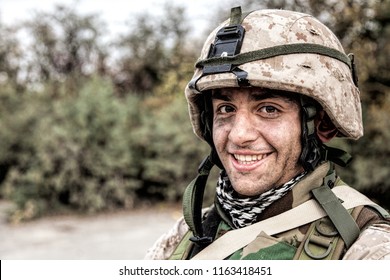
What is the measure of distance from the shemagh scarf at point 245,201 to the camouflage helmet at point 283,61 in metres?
0.33

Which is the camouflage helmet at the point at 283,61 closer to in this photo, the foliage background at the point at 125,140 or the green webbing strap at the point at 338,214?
the green webbing strap at the point at 338,214

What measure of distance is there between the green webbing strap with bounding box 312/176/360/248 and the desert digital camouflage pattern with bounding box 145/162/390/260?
30 mm

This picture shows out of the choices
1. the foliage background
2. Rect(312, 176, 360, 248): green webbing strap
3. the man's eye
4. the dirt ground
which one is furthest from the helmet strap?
the foliage background

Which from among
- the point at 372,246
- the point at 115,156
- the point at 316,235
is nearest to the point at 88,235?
the point at 115,156

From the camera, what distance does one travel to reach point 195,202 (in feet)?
7.32

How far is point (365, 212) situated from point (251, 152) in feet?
1.48

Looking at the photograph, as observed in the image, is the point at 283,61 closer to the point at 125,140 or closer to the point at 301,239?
the point at 301,239

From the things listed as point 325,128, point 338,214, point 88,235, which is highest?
point 88,235

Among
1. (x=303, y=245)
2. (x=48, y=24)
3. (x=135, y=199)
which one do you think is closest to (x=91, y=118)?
(x=135, y=199)

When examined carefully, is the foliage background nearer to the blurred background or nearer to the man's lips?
the blurred background

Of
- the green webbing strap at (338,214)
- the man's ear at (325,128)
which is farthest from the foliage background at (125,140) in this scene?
the green webbing strap at (338,214)

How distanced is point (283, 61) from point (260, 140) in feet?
1.05

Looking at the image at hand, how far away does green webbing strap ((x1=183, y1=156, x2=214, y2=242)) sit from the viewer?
2145 mm
